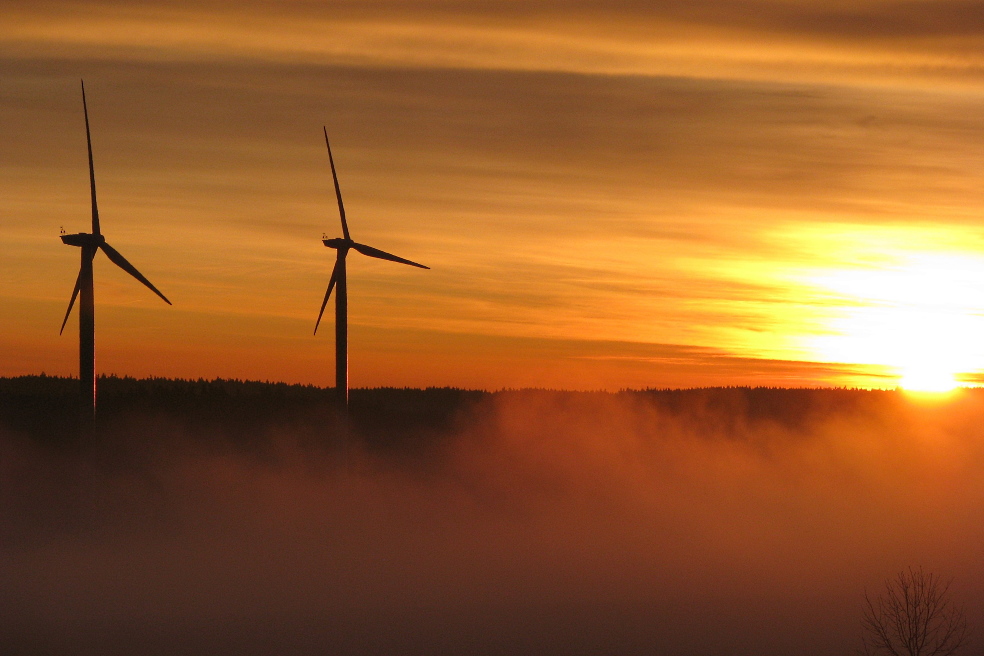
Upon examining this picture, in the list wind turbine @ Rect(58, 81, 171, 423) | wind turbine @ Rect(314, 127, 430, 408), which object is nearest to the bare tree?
wind turbine @ Rect(314, 127, 430, 408)

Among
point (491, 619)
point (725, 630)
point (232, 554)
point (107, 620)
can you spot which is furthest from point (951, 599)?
point (107, 620)

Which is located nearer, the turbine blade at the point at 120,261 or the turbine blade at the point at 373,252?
the turbine blade at the point at 120,261

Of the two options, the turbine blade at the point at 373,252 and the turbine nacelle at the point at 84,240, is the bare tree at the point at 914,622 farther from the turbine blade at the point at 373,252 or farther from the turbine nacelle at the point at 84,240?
the turbine nacelle at the point at 84,240

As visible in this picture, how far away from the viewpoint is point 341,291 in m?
80.1

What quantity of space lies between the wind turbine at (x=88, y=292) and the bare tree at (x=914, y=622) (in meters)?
53.7

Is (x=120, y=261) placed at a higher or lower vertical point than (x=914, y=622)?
higher

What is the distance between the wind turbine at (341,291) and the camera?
76750 mm

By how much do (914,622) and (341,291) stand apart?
182 feet

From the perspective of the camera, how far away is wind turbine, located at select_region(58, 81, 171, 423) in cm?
6881

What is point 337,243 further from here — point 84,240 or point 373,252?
point 84,240

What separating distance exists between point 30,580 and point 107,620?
1444cm

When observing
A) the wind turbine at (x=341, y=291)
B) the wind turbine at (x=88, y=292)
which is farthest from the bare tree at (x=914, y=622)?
the wind turbine at (x=88, y=292)

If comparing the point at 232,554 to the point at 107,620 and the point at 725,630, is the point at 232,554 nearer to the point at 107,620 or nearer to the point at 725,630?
the point at 107,620

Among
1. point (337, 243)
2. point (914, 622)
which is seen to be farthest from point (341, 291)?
point (914, 622)
